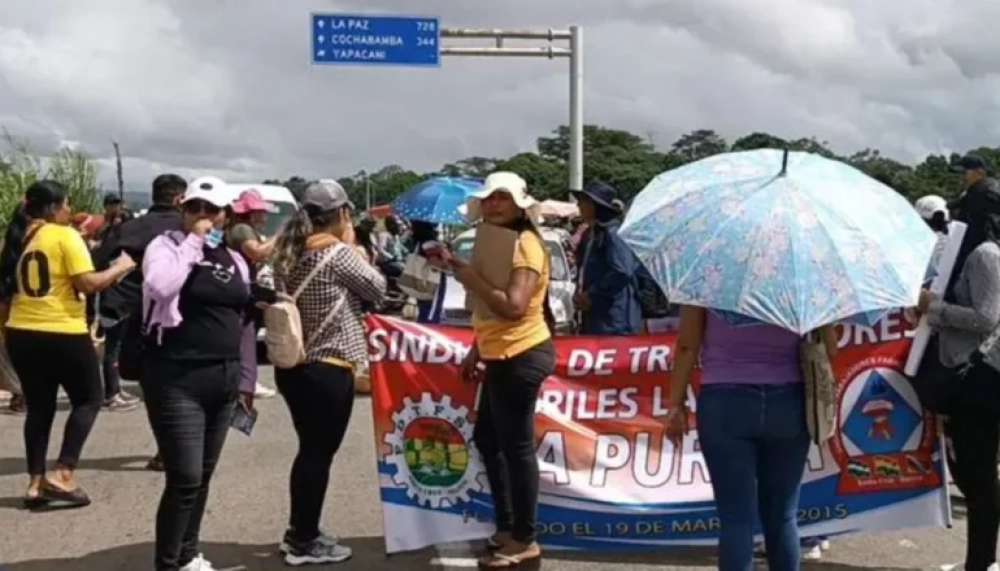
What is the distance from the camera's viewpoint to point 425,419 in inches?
209

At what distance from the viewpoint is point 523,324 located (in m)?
4.86

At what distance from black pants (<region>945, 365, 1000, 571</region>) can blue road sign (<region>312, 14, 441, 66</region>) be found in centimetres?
1732

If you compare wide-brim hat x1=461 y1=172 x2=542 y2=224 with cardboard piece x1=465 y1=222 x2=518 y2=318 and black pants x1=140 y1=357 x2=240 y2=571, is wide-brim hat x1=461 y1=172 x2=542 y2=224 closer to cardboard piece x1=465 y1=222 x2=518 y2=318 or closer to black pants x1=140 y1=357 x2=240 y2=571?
cardboard piece x1=465 y1=222 x2=518 y2=318

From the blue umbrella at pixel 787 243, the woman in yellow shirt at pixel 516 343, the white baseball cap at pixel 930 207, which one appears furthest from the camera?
the white baseball cap at pixel 930 207

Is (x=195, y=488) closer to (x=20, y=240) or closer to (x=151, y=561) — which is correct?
(x=151, y=561)

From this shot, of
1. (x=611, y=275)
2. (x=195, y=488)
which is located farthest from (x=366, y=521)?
(x=611, y=275)

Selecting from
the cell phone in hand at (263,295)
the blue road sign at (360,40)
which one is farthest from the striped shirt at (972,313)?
the blue road sign at (360,40)

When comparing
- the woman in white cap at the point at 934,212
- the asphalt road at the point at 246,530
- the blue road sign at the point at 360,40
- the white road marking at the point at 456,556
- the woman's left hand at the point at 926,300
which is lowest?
the asphalt road at the point at 246,530

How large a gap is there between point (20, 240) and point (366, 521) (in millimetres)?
2696

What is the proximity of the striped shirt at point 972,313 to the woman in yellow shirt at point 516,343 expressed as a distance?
1656mm

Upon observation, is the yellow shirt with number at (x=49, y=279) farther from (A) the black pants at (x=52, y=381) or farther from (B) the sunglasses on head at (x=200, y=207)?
(B) the sunglasses on head at (x=200, y=207)

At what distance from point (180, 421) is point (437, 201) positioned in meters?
8.07

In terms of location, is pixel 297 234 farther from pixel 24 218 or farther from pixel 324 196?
pixel 24 218

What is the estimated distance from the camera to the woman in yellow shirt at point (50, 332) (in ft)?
20.5
